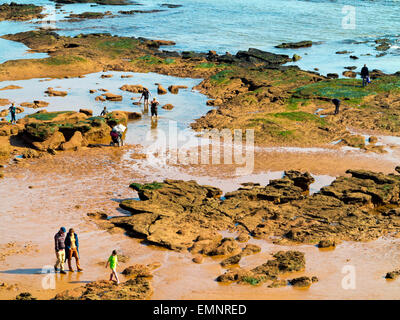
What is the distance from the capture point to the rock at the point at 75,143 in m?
25.9

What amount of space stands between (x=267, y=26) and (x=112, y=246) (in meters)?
58.5

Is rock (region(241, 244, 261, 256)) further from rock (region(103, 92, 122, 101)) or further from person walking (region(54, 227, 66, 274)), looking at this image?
rock (region(103, 92, 122, 101))

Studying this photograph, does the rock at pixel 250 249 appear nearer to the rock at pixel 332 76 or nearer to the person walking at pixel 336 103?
the person walking at pixel 336 103

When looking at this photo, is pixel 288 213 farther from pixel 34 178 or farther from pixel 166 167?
pixel 34 178

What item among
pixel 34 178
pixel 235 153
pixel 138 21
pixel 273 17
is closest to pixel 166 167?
pixel 235 153

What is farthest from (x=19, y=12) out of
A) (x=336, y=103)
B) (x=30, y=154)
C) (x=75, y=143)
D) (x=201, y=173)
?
(x=201, y=173)

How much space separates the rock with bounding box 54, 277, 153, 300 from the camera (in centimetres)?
1243

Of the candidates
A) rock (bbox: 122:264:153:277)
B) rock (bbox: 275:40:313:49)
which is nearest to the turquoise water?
rock (bbox: 275:40:313:49)

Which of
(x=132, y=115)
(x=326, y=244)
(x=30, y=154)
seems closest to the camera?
(x=326, y=244)

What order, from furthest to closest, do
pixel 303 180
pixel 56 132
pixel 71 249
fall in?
pixel 56 132, pixel 303 180, pixel 71 249

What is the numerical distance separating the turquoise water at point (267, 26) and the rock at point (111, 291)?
1417 inches

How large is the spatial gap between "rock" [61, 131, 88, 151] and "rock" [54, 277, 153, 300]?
44.3 feet

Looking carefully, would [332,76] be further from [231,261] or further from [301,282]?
[301,282]

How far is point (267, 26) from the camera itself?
69.5m
